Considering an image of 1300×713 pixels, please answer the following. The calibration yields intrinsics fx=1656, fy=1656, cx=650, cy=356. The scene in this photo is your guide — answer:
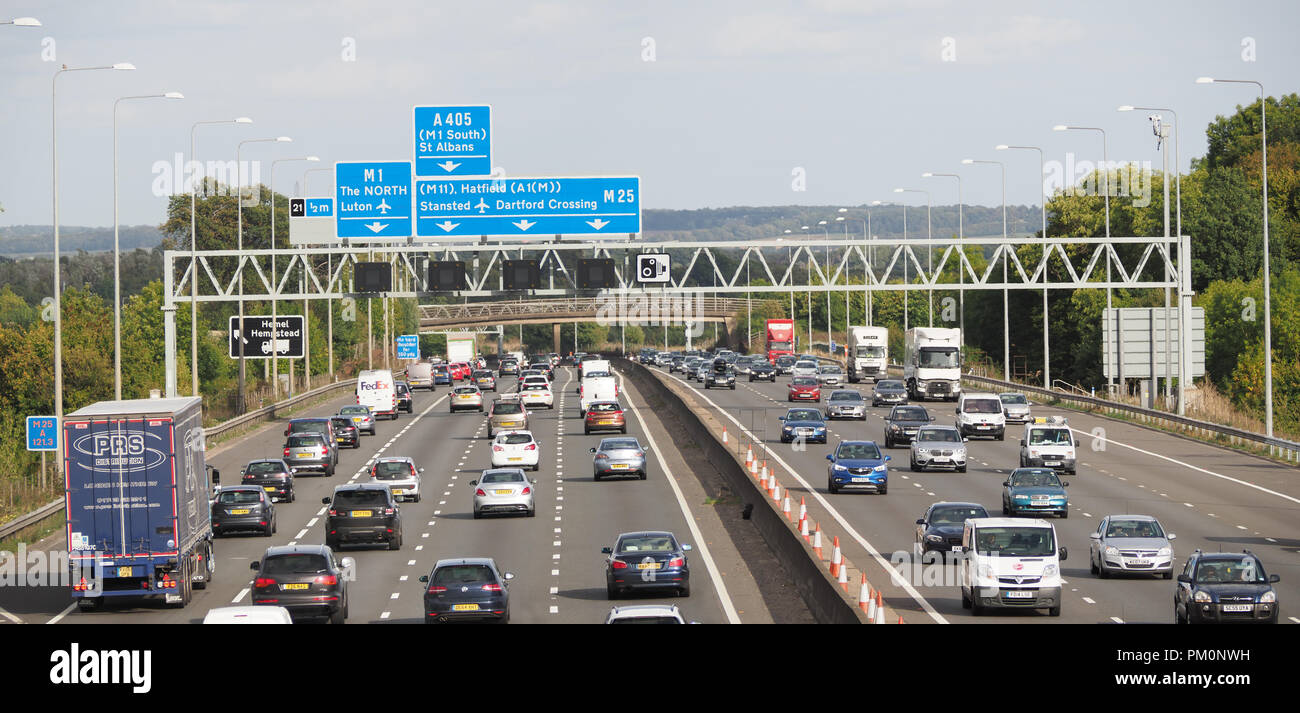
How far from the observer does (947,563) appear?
31.4 m

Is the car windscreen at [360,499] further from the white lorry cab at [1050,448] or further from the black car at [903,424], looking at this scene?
the black car at [903,424]

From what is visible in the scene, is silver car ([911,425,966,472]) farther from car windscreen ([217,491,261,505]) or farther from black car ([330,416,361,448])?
black car ([330,416,361,448])

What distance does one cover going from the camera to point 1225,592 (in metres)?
23.8

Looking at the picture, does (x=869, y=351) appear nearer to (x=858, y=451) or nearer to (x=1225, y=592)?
(x=858, y=451)

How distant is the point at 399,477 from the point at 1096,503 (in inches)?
727

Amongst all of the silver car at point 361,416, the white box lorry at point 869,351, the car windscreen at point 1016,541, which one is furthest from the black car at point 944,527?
the white box lorry at point 869,351

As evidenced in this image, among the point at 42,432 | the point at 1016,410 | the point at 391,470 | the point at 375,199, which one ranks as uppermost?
the point at 375,199

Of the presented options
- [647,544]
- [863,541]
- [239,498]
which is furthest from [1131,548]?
[239,498]

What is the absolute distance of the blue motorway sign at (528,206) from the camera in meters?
57.3

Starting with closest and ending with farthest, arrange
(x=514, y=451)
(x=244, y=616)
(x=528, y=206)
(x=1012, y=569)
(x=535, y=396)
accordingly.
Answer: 1. (x=244, y=616)
2. (x=1012, y=569)
3. (x=514, y=451)
4. (x=528, y=206)
5. (x=535, y=396)

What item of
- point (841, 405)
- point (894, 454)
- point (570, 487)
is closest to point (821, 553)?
point (570, 487)

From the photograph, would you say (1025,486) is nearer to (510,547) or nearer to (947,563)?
(947,563)

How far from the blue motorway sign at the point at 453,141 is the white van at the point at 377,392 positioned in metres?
20.1
